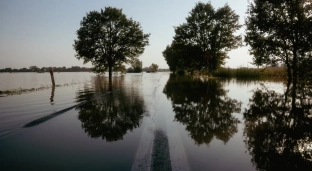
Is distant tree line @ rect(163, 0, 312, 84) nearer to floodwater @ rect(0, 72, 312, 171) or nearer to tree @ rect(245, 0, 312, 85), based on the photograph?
tree @ rect(245, 0, 312, 85)

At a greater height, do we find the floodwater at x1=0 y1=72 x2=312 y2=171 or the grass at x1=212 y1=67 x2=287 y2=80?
the grass at x1=212 y1=67 x2=287 y2=80

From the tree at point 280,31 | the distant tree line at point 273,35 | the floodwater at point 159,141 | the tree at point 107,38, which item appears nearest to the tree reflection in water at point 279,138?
the floodwater at point 159,141

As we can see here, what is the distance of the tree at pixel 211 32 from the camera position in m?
43.8

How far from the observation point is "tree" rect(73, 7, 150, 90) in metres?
33.2

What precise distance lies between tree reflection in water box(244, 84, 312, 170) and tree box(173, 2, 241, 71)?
34758 millimetres

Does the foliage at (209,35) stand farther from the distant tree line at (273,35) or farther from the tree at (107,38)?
the tree at (107,38)

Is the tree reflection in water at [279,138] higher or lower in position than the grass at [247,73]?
lower

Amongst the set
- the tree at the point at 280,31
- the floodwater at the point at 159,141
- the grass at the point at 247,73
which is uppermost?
the tree at the point at 280,31

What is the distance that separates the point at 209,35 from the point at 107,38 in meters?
22.6

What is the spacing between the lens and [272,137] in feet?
20.0

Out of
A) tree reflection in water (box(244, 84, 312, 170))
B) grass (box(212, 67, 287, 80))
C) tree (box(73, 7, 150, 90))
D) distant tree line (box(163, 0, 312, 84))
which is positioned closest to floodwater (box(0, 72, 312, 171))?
tree reflection in water (box(244, 84, 312, 170))

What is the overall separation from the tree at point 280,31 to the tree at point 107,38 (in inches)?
698

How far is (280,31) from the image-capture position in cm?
2220

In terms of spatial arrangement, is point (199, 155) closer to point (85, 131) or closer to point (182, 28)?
point (85, 131)
